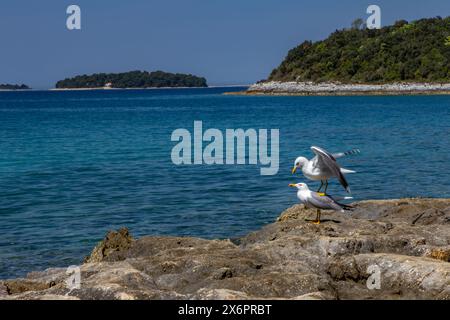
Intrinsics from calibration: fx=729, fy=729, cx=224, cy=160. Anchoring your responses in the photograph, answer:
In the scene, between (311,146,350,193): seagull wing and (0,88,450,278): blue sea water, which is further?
(0,88,450,278): blue sea water

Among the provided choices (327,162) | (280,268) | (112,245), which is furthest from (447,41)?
(280,268)

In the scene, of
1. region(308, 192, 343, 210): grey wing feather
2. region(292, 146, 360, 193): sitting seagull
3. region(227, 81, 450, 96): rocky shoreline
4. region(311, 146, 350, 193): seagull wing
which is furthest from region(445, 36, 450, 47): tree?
region(308, 192, 343, 210): grey wing feather

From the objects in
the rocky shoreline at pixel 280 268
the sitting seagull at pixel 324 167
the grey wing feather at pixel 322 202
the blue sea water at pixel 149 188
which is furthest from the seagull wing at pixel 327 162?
the blue sea water at pixel 149 188

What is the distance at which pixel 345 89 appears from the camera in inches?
5364

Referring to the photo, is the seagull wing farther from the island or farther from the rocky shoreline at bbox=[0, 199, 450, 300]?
the island

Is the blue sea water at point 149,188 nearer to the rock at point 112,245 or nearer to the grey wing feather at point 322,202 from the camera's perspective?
the rock at point 112,245

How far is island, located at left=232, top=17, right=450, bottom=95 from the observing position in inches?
5143

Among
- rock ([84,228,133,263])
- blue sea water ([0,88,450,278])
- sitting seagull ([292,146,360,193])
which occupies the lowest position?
blue sea water ([0,88,450,278])

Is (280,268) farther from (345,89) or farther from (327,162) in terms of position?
(345,89)

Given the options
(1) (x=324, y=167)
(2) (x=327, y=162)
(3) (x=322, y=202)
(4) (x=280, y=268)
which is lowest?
(4) (x=280, y=268)

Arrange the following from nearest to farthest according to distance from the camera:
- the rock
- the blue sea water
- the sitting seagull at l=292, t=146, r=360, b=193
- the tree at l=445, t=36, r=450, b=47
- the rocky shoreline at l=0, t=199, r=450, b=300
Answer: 1. the rocky shoreline at l=0, t=199, r=450, b=300
2. the sitting seagull at l=292, t=146, r=360, b=193
3. the rock
4. the blue sea water
5. the tree at l=445, t=36, r=450, b=47

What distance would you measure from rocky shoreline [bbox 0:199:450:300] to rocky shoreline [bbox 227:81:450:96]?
111979mm

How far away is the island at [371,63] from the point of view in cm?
13062

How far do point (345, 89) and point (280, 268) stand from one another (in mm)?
128913
